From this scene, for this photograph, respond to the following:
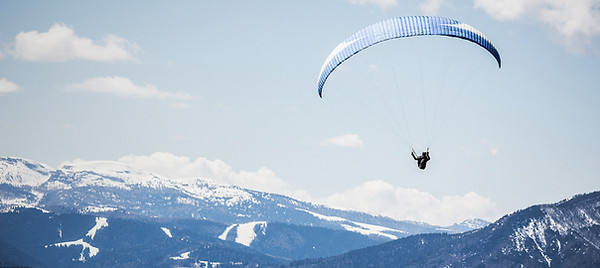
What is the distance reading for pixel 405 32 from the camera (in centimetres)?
6644

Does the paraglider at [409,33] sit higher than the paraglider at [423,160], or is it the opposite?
the paraglider at [409,33]

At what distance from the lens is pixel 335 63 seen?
235 ft

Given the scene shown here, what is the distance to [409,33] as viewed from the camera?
218 feet

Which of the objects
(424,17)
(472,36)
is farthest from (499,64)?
(424,17)

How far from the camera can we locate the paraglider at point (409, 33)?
6675 centimetres

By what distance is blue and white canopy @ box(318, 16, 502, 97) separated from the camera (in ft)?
219

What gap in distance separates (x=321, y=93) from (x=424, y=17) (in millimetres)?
13638

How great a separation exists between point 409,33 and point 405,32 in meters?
0.42

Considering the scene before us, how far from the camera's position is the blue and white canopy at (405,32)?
66.8m

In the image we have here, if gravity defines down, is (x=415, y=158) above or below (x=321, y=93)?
below

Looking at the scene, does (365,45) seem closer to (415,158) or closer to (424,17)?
(424,17)

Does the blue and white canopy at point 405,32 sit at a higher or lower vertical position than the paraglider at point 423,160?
higher

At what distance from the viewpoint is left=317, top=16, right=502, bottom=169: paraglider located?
66750 millimetres

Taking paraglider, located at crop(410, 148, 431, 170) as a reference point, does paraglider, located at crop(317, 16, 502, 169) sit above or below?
above
